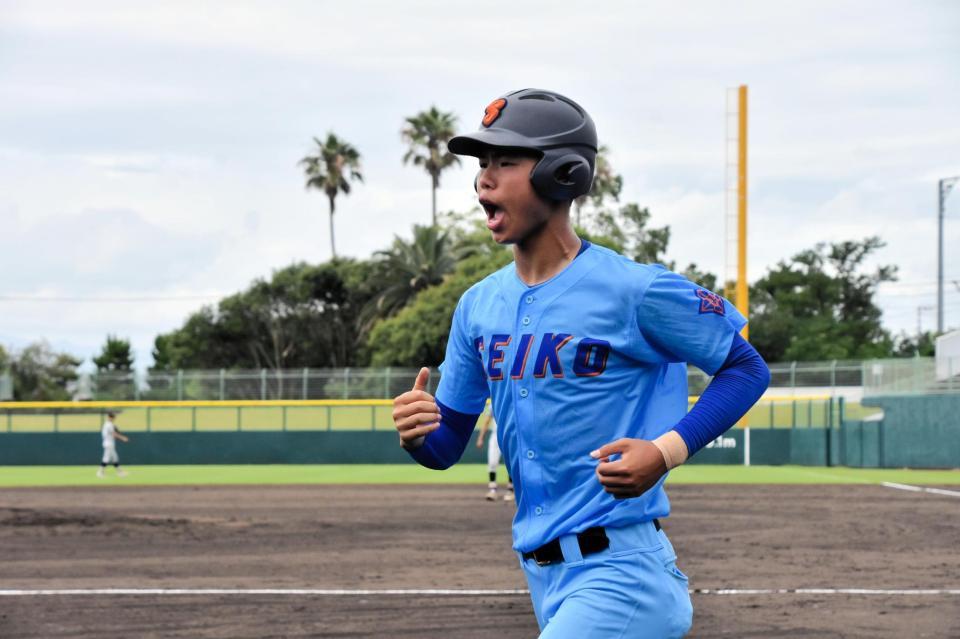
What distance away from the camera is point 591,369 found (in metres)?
3.71

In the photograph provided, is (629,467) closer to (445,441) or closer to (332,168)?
(445,441)

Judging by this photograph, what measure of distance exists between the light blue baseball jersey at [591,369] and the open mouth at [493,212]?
215 mm

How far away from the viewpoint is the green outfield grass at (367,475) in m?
29.9

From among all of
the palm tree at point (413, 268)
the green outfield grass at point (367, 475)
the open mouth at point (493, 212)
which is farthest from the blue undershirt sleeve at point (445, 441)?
the palm tree at point (413, 268)

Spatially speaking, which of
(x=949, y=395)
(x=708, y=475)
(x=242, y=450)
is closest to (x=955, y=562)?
(x=708, y=475)

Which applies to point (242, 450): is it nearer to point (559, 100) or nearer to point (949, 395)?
Answer: point (949, 395)

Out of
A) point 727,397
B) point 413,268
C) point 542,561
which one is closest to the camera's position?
point 727,397

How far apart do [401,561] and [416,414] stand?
32.9 ft

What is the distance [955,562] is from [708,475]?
1893 cm

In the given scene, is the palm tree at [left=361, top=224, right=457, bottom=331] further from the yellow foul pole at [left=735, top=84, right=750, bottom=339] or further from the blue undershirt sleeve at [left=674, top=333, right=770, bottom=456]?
the blue undershirt sleeve at [left=674, top=333, right=770, bottom=456]

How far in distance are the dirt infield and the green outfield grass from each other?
5.65 meters

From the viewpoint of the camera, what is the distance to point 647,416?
3.76m

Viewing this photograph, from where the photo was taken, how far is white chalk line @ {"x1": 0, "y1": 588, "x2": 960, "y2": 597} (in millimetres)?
11078

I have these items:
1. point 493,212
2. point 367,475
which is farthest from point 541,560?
point 367,475
